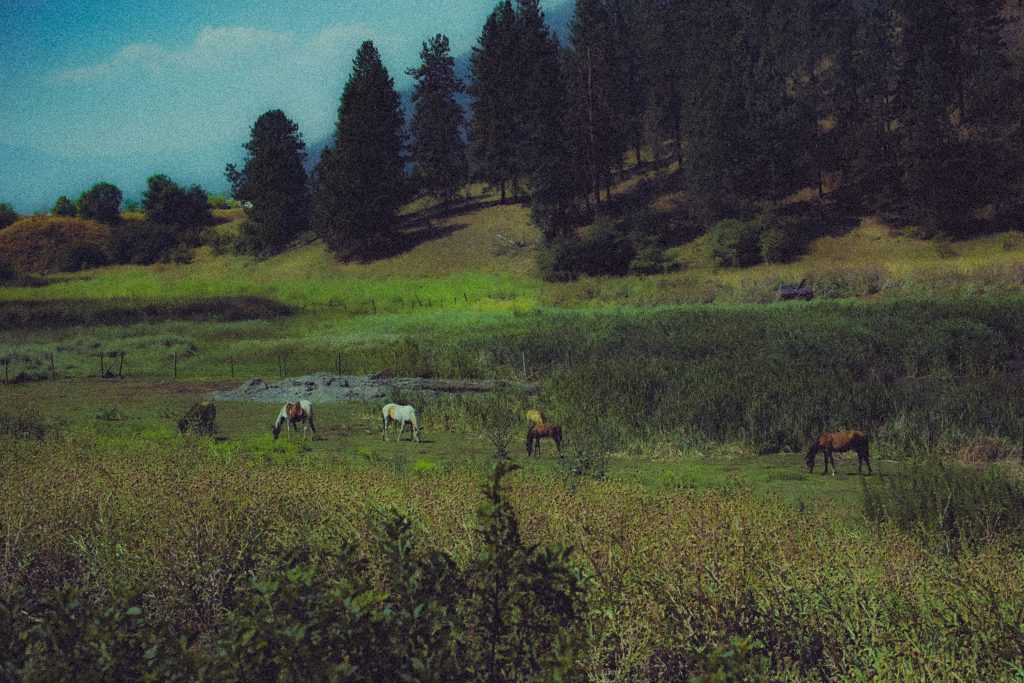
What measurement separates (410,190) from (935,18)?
135 feet

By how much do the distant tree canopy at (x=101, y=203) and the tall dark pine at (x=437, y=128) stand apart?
1600 inches

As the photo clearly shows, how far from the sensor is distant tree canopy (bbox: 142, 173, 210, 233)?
9131 cm

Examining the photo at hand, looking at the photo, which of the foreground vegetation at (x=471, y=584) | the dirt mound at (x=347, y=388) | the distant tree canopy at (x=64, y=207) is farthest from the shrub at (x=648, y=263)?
the distant tree canopy at (x=64, y=207)

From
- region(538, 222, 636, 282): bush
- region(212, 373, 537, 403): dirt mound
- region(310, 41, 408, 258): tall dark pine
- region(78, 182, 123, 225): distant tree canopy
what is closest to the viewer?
region(212, 373, 537, 403): dirt mound

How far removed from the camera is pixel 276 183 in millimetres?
81000

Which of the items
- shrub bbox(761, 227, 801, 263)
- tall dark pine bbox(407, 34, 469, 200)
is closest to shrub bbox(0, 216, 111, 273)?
tall dark pine bbox(407, 34, 469, 200)

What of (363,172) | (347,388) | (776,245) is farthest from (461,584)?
(363,172)

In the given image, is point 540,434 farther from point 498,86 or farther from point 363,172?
point 498,86

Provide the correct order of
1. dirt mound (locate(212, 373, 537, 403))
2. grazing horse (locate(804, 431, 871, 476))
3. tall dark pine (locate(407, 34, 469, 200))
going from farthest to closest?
tall dark pine (locate(407, 34, 469, 200)), dirt mound (locate(212, 373, 537, 403)), grazing horse (locate(804, 431, 871, 476))

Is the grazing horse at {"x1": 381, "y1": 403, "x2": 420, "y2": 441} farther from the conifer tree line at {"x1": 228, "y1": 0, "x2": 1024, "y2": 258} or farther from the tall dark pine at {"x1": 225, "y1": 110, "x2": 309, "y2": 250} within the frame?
the tall dark pine at {"x1": 225, "y1": 110, "x2": 309, "y2": 250}

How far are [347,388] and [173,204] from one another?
77243 millimetres

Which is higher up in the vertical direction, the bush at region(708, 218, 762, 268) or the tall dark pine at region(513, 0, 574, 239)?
the tall dark pine at region(513, 0, 574, 239)

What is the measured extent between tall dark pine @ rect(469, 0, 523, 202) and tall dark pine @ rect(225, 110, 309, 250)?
1905cm

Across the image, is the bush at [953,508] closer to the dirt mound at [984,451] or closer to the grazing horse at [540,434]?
the dirt mound at [984,451]
